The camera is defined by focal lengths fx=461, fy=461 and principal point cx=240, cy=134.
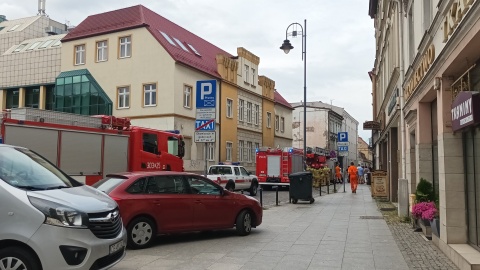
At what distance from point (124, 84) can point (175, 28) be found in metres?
8.12

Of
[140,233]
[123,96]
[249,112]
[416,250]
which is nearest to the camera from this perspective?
[416,250]

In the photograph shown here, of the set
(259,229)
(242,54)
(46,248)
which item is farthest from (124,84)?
(46,248)

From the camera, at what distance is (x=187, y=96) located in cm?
3198

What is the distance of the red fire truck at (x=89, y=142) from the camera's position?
40.5 feet

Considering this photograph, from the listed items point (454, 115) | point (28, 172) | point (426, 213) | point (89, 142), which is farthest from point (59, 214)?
point (89, 142)

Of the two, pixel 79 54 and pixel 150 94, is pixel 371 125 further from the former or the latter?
pixel 79 54

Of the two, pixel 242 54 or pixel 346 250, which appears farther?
pixel 242 54

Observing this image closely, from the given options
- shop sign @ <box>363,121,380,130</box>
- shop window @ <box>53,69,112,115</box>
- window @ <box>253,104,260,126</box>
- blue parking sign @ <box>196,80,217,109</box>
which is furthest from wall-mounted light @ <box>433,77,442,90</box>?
window @ <box>253,104,260,126</box>

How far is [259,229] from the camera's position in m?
11.7

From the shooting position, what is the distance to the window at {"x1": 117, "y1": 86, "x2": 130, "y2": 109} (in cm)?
3216

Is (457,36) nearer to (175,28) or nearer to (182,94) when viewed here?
(182,94)

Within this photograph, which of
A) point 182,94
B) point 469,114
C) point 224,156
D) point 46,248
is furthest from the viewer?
point 224,156

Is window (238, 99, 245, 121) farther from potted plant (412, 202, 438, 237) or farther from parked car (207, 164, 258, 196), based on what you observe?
potted plant (412, 202, 438, 237)

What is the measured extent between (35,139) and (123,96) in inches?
797
